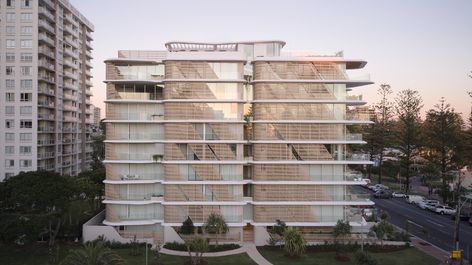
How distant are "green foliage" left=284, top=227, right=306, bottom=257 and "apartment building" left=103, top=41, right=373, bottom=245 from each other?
4659mm

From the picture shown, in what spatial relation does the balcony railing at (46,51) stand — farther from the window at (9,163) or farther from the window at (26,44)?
the window at (9,163)

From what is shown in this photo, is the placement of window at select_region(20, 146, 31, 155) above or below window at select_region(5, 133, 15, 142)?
below

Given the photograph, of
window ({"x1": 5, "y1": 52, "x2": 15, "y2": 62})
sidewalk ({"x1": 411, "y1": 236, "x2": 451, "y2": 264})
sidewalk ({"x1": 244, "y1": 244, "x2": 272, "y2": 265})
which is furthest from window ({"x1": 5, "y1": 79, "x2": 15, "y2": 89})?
sidewalk ({"x1": 411, "y1": 236, "x2": 451, "y2": 264})

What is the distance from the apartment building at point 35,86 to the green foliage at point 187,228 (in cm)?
3578

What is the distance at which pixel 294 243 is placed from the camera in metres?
37.0

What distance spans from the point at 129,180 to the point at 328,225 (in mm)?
21569

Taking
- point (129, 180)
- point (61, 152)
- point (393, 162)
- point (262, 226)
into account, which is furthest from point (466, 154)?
point (61, 152)

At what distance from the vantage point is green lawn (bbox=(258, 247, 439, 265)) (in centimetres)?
3640

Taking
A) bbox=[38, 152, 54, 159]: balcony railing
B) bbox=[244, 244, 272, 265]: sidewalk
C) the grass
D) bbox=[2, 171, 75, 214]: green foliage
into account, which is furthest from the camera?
bbox=[38, 152, 54, 159]: balcony railing

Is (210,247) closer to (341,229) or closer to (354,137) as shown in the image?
(341,229)

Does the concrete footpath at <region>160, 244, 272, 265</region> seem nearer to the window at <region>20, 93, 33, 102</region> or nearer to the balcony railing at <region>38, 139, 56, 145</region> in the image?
the balcony railing at <region>38, 139, 56, 145</region>

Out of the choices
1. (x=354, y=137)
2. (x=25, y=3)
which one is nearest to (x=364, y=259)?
(x=354, y=137)

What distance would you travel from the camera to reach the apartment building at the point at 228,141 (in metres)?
41.8

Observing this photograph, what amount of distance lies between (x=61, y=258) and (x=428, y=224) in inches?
1743
